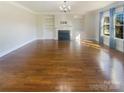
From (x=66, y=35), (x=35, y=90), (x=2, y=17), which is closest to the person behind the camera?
(x=35, y=90)

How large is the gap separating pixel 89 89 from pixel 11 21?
561 centimetres

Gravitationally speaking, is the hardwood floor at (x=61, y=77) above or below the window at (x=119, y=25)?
below

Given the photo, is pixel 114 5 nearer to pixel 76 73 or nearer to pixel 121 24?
pixel 121 24

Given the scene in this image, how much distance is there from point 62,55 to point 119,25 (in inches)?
133

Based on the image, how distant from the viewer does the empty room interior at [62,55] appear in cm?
369

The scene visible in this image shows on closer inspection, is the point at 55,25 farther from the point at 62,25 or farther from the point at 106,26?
the point at 106,26

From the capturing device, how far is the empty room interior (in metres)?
3.69

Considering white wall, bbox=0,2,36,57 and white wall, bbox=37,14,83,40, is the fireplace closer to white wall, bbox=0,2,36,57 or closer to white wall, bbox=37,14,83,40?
white wall, bbox=37,14,83,40

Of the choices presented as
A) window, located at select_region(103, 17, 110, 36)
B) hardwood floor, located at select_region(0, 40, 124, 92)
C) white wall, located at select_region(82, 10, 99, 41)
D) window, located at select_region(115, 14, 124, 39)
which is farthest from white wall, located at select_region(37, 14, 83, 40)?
hardwood floor, located at select_region(0, 40, 124, 92)

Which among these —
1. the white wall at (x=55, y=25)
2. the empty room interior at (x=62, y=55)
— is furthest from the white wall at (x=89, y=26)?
the white wall at (x=55, y=25)

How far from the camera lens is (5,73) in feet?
14.5

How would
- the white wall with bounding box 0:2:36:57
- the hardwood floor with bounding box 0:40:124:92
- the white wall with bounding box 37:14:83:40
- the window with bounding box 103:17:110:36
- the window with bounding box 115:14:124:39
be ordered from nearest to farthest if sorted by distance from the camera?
the hardwood floor with bounding box 0:40:124:92
the white wall with bounding box 0:2:36:57
the window with bounding box 115:14:124:39
the window with bounding box 103:17:110:36
the white wall with bounding box 37:14:83:40

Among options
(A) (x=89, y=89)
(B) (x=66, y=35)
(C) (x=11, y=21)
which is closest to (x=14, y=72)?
(A) (x=89, y=89)

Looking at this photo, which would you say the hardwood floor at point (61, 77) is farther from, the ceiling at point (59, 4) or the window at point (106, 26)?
the window at point (106, 26)
